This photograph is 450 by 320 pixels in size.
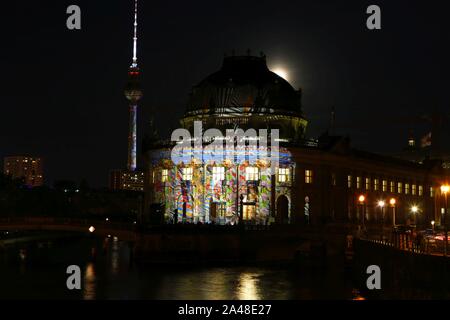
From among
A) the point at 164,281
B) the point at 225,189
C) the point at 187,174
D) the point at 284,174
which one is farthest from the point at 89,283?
the point at 284,174

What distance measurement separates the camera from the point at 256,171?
112 metres

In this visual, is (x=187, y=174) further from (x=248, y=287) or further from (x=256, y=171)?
(x=248, y=287)

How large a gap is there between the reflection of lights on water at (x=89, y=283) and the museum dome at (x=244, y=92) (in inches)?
1340

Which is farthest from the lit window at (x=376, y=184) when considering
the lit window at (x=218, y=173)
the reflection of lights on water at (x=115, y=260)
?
the reflection of lights on water at (x=115, y=260)

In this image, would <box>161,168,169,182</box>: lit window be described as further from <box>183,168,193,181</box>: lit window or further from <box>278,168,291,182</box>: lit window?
<box>278,168,291,182</box>: lit window

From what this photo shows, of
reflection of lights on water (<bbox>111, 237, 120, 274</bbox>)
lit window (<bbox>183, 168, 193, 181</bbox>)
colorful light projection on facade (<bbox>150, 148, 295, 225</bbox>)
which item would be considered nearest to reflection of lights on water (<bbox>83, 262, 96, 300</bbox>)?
reflection of lights on water (<bbox>111, 237, 120, 274</bbox>)

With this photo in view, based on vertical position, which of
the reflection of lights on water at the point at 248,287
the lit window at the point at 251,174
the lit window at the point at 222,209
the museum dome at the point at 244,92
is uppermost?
the museum dome at the point at 244,92

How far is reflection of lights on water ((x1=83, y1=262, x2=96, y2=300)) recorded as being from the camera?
7056cm

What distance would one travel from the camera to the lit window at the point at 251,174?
112m

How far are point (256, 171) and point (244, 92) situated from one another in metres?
13.4

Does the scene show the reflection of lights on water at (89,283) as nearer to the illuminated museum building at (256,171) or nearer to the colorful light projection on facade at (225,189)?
the illuminated museum building at (256,171)
